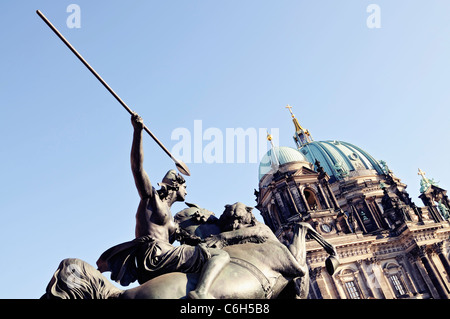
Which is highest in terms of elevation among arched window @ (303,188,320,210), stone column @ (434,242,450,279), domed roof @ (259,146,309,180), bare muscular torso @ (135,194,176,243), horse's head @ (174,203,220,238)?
domed roof @ (259,146,309,180)

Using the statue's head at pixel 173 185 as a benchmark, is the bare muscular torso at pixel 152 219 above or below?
below

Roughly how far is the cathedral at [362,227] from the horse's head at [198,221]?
118 ft

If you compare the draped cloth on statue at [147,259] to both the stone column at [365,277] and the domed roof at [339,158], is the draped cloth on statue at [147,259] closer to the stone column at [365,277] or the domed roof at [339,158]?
the stone column at [365,277]

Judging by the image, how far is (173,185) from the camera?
225 inches

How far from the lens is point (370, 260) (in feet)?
147

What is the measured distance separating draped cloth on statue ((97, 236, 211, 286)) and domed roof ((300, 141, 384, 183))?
185 feet

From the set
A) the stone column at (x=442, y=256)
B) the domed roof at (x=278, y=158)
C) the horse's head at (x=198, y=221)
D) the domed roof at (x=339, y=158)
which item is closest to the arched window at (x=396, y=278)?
the stone column at (x=442, y=256)

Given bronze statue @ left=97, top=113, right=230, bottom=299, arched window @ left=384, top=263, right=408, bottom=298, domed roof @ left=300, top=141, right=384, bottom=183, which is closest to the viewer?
bronze statue @ left=97, top=113, right=230, bottom=299

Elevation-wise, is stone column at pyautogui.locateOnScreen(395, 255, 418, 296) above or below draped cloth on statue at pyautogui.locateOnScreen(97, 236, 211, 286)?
above

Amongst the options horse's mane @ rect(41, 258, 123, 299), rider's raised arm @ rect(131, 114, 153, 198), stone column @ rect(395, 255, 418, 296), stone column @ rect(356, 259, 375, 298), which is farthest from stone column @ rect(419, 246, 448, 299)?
horse's mane @ rect(41, 258, 123, 299)

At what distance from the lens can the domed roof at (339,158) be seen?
6019 centimetres

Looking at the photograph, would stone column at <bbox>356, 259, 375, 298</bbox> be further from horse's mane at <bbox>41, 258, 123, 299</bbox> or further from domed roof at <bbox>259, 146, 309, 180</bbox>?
horse's mane at <bbox>41, 258, 123, 299</bbox>

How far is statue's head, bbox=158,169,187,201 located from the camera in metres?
5.62

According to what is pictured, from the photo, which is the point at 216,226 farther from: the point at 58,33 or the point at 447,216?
the point at 447,216
